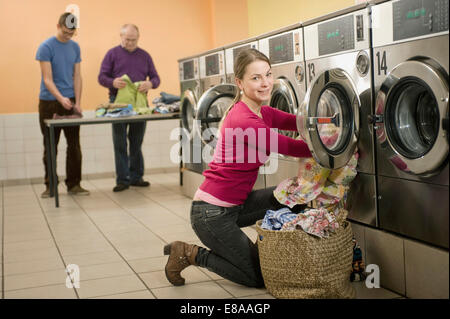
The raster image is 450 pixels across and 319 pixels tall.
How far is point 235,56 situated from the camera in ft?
14.1

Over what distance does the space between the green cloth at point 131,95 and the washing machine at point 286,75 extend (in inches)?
89.0

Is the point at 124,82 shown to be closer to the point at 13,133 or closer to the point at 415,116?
the point at 13,133

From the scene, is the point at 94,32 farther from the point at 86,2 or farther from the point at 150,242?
the point at 150,242

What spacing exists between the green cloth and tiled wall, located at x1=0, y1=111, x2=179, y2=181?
105 centimetres

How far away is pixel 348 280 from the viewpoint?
8.45 ft

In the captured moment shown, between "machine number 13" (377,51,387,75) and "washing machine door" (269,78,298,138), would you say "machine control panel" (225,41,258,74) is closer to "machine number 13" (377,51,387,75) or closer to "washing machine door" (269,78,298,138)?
"washing machine door" (269,78,298,138)

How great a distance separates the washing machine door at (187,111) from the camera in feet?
17.1

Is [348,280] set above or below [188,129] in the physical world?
below

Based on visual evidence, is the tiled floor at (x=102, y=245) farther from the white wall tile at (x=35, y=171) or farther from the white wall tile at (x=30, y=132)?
the white wall tile at (x=30, y=132)

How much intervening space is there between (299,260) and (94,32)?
4931 mm

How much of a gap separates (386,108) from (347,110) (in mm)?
309

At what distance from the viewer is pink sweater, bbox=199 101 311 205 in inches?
104
